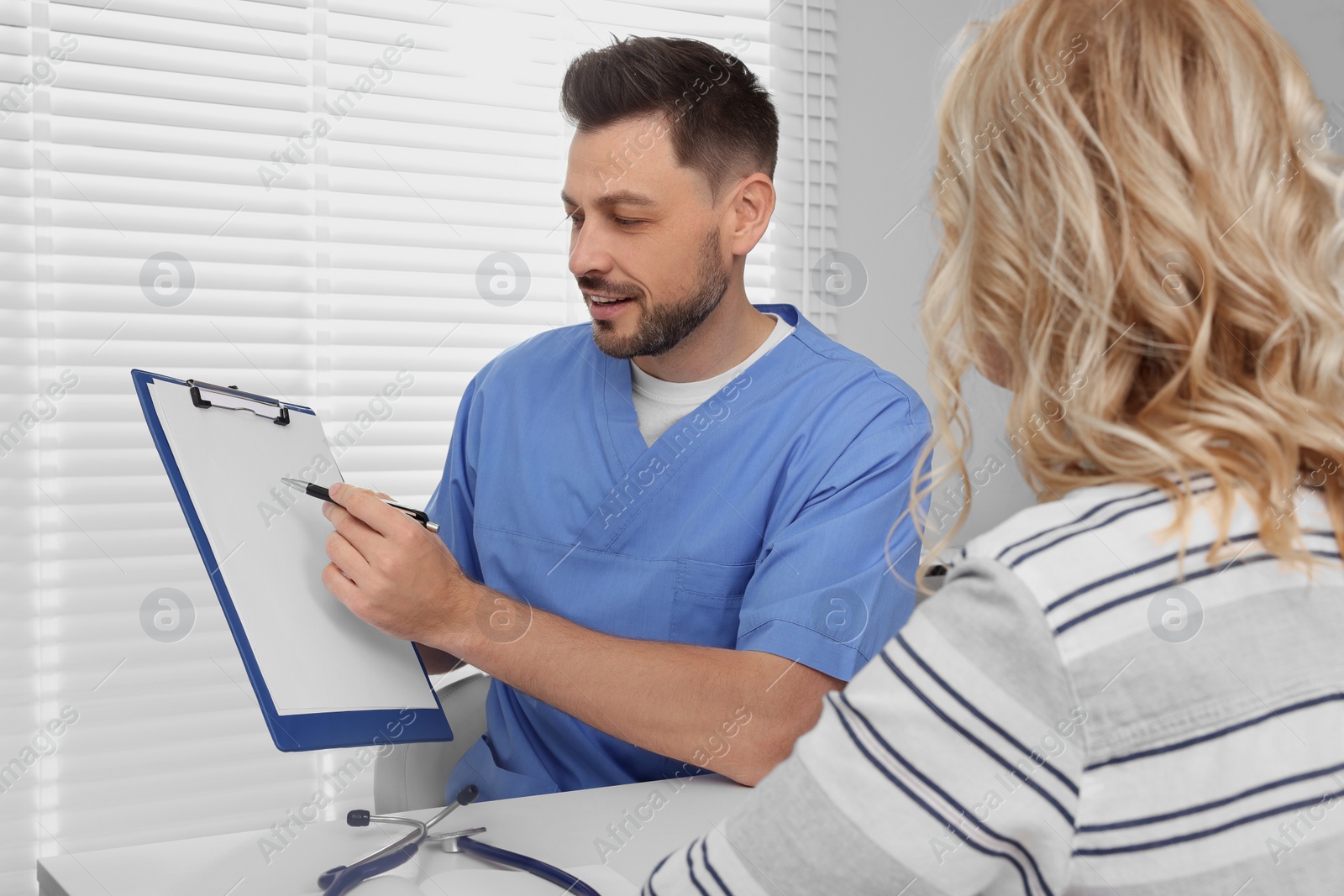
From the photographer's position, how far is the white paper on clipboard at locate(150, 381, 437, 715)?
816 millimetres

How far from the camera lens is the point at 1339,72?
2.31 metres

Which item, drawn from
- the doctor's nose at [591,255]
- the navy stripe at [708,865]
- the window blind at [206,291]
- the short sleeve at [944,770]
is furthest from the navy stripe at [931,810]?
the window blind at [206,291]

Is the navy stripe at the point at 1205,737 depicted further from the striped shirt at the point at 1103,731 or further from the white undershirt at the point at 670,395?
the white undershirt at the point at 670,395

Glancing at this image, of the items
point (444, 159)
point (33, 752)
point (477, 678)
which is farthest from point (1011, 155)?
point (33, 752)

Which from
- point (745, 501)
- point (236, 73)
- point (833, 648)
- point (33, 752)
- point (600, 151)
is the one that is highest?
point (236, 73)

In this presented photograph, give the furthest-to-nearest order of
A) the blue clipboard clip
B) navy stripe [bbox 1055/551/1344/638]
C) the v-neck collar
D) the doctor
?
the v-neck collar → the doctor → the blue clipboard clip → navy stripe [bbox 1055/551/1344/638]

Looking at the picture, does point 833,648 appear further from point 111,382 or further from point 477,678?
point 111,382

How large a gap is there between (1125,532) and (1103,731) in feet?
0.29

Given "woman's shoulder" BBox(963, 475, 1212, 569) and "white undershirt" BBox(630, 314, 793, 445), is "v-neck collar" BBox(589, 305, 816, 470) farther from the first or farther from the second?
"woman's shoulder" BBox(963, 475, 1212, 569)

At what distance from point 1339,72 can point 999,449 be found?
1.13 meters

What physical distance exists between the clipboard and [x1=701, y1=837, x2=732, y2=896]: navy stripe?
15.6 inches

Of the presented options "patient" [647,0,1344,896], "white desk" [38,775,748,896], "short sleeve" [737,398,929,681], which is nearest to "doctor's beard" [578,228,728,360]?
"short sleeve" [737,398,929,681]

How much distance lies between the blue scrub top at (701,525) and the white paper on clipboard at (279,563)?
31 centimetres

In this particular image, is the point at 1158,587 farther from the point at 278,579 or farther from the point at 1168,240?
the point at 278,579
